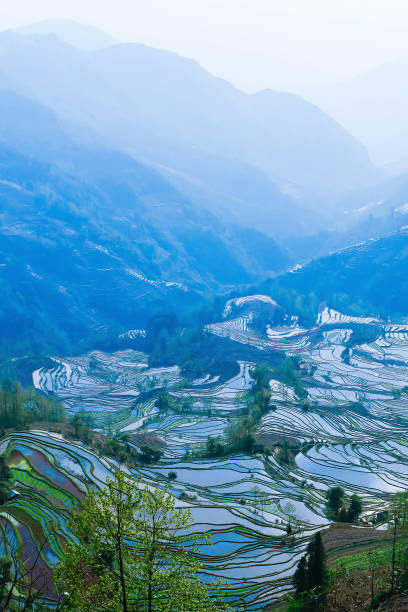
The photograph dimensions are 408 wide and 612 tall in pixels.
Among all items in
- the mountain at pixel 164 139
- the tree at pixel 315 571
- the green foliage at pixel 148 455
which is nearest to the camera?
the tree at pixel 315 571

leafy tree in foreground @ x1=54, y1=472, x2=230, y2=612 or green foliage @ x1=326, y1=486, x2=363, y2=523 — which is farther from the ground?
leafy tree in foreground @ x1=54, y1=472, x2=230, y2=612

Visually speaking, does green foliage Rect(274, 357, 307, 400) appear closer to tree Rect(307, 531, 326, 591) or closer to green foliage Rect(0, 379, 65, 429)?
green foliage Rect(0, 379, 65, 429)

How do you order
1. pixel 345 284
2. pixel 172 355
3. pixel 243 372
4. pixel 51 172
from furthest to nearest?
pixel 51 172, pixel 345 284, pixel 172 355, pixel 243 372

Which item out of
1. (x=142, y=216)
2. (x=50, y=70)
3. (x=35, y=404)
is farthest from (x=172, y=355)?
(x=50, y=70)

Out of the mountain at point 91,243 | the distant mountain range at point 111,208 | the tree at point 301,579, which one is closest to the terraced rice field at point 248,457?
the tree at point 301,579

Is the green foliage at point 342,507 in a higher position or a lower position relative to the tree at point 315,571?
lower

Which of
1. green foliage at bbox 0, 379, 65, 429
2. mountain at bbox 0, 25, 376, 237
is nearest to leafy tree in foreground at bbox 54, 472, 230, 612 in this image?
green foliage at bbox 0, 379, 65, 429

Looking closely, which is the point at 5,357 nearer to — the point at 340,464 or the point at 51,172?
the point at 340,464

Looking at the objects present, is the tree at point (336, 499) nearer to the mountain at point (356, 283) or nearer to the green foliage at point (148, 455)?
the green foliage at point (148, 455)
